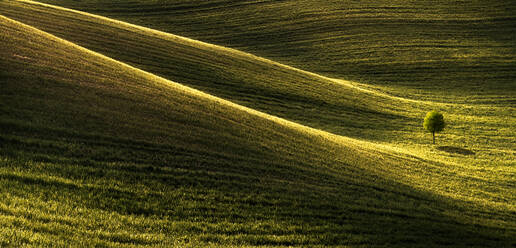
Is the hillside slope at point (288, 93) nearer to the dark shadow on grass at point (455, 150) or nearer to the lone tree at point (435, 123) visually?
the dark shadow on grass at point (455, 150)

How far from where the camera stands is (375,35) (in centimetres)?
7581

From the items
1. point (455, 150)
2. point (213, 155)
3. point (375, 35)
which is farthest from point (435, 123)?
point (375, 35)

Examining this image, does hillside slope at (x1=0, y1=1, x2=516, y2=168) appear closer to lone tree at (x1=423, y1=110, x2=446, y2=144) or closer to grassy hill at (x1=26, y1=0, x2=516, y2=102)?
lone tree at (x1=423, y1=110, x2=446, y2=144)

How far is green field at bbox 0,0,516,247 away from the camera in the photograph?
468 inches

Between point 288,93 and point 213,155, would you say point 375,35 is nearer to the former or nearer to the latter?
point 288,93

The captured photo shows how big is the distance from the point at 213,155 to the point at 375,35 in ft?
212

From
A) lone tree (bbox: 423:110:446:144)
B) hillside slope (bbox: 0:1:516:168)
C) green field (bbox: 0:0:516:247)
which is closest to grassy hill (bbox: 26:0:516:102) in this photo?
hillside slope (bbox: 0:1:516:168)

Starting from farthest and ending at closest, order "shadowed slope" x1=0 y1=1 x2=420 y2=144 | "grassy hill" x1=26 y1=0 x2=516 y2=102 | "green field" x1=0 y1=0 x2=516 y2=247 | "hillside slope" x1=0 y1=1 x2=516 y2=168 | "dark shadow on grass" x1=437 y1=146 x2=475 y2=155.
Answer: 1. "grassy hill" x1=26 y1=0 x2=516 y2=102
2. "shadowed slope" x1=0 y1=1 x2=420 y2=144
3. "hillside slope" x1=0 y1=1 x2=516 y2=168
4. "dark shadow on grass" x1=437 y1=146 x2=475 y2=155
5. "green field" x1=0 y1=0 x2=516 y2=247

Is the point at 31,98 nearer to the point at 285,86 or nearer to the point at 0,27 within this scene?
the point at 0,27

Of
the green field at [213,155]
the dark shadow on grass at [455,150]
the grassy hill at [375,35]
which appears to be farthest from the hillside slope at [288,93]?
the grassy hill at [375,35]

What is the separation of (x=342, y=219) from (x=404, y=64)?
56.1m

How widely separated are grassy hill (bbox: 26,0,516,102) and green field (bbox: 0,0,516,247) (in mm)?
11934

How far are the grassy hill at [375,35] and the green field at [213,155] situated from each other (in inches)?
470

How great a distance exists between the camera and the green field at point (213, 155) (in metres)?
11.9
